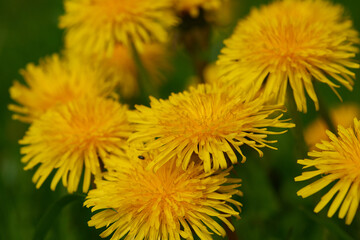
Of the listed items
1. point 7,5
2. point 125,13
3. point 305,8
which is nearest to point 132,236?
Result: point 125,13

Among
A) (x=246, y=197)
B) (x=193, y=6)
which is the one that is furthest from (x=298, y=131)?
(x=193, y=6)

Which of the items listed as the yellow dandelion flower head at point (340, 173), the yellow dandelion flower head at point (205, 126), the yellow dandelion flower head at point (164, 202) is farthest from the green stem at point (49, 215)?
the yellow dandelion flower head at point (340, 173)

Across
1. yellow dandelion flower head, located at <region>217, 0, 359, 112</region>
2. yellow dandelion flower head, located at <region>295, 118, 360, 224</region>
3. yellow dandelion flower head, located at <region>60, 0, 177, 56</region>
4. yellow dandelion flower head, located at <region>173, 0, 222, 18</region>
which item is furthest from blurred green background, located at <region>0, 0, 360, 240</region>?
yellow dandelion flower head, located at <region>60, 0, 177, 56</region>

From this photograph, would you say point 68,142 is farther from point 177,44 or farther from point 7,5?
point 7,5

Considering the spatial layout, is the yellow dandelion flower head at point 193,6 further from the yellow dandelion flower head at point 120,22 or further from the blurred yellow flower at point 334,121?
the blurred yellow flower at point 334,121

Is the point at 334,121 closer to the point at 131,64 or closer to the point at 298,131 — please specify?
the point at 298,131

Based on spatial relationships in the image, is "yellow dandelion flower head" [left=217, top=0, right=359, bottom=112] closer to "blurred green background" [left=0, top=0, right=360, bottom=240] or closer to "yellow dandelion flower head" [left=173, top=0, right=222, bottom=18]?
"blurred green background" [left=0, top=0, right=360, bottom=240]
